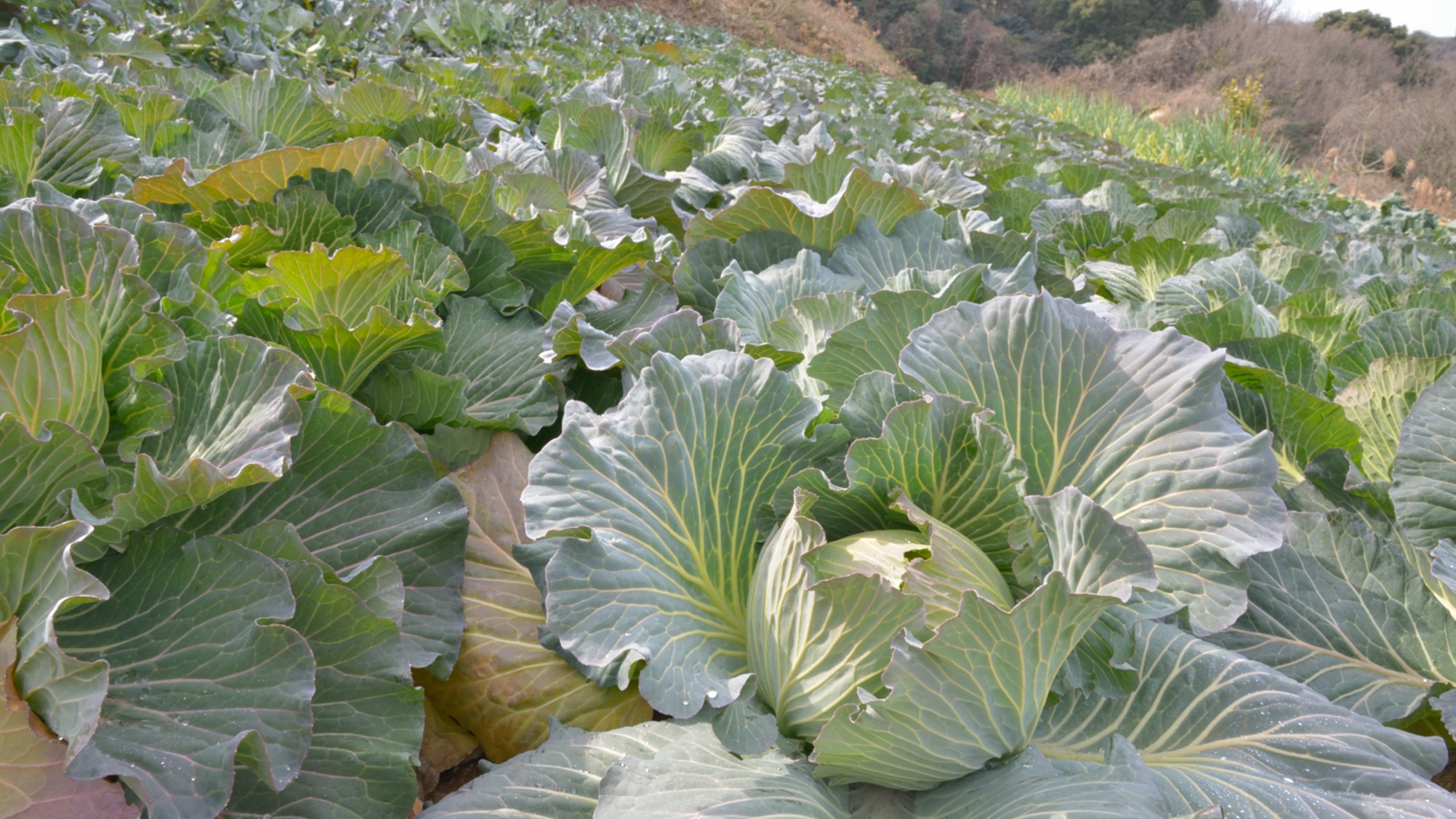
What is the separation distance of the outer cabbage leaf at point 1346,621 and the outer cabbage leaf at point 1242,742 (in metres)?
0.20

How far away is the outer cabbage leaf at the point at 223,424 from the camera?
1060 millimetres

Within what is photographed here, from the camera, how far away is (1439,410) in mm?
1416

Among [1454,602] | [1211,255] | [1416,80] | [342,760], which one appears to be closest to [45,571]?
[342,760]

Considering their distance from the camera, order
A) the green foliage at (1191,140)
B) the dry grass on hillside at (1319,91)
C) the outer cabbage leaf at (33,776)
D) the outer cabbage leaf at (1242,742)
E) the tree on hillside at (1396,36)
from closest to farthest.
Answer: the outer cabbage leaf at (33,776) < the outer cabbage leaf at (1242,742) < the green foliage at (1191,140) < the dry grass on hillside at (1319,91) < the tree on hillside at (1396,36)

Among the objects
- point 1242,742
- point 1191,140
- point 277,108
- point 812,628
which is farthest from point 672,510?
point 1191,140

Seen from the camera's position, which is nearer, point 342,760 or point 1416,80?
point 342,760

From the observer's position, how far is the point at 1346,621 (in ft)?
4.58

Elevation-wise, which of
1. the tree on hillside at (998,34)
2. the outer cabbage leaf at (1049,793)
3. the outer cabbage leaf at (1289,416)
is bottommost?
the outer cabbage leaf at (1049,793)

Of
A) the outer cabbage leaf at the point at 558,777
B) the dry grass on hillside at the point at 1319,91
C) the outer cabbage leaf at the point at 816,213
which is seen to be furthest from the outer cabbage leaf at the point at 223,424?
the dry grass on hillside at the point at 1319,91

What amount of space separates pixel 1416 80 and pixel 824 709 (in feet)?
133

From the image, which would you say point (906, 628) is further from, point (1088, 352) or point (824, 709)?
point (1088, 352)

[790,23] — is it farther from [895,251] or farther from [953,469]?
[953,469]

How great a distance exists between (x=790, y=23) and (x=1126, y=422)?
109ft

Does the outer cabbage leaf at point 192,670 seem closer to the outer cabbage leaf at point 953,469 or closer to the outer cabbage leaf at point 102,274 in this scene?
the outer cabbage leaf at point 102,274
